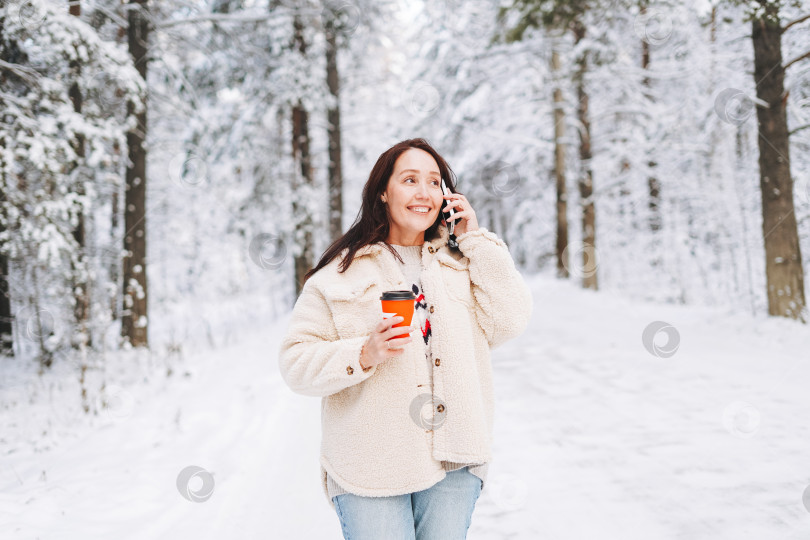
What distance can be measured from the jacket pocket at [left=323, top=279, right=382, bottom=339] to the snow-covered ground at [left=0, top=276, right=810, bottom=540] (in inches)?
82.5

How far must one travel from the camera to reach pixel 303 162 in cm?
1221

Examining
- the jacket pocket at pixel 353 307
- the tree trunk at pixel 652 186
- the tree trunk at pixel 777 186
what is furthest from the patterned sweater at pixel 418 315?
the tree trunk at pixel 652 186

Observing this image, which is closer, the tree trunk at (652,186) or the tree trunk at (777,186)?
the tree trunk at (777,186)

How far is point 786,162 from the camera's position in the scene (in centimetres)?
714

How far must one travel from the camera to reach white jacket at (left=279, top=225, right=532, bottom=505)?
5.65 feet

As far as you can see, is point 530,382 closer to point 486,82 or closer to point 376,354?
point 376,354

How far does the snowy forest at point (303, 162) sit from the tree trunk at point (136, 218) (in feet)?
0.14

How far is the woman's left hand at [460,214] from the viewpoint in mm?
2064

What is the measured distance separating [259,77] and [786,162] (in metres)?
10.4

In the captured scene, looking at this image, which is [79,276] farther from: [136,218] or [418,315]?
[418,315]

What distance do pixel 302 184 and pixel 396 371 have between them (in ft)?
35.4

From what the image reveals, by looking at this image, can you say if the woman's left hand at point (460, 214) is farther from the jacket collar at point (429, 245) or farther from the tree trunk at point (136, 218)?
the tree trunk at point (136, 218)

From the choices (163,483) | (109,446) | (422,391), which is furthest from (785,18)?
(109,446)

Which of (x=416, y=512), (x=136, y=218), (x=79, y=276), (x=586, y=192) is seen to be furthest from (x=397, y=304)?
(x=586, y=192)
